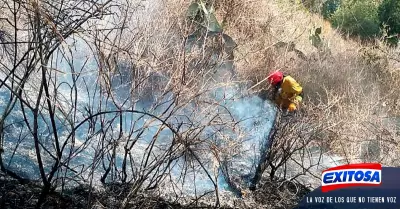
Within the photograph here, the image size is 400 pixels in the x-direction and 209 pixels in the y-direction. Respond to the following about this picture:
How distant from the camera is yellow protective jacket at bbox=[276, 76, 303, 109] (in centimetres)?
769

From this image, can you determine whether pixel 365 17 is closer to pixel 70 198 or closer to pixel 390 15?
pixel 390 15

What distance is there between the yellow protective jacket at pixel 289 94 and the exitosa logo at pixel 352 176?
4.09 meters

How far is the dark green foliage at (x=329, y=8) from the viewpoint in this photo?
55.9 feet

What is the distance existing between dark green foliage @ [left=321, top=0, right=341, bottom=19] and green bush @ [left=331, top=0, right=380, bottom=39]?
301mm

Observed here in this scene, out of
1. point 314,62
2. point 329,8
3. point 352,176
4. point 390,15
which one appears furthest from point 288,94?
point 329,8

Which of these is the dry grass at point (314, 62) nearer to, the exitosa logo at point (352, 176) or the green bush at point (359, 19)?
the green bush at point (359, 19)

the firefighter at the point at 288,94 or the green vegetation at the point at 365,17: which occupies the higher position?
the green vegetation at the point at 365,17

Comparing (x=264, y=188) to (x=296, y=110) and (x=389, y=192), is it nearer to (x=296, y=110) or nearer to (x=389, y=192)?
(x=296, y=110)

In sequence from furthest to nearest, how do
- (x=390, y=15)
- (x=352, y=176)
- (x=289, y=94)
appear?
(x=390, y=15) → (x=289, y=94) → (x=352, y=176)

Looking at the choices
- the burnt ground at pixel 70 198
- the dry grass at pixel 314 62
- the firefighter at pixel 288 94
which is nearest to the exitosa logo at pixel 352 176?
the burnt ground at pixel 70 198

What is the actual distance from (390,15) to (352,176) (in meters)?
13.0

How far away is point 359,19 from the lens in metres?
16.0

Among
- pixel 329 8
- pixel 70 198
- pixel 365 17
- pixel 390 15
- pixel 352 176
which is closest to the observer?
pixel 352 176

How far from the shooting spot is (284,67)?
10.8 m
